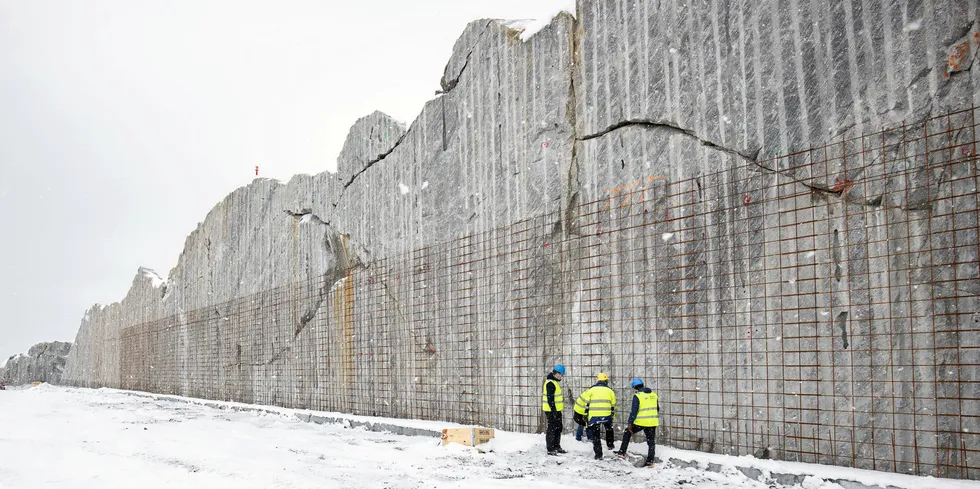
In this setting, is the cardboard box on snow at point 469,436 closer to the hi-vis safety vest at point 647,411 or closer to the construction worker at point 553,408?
the construction worker at point 553,408

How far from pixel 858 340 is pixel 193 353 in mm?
17228

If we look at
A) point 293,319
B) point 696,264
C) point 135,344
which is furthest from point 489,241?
point 135,344

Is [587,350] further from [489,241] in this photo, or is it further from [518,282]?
[489,241]

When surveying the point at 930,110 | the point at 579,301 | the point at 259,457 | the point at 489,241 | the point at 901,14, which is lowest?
the point at 259,457

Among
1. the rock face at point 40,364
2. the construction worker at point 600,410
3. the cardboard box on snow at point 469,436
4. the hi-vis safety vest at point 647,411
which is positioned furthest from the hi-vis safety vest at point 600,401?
the rock face at point 40,364

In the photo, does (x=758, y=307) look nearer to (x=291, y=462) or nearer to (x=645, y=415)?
(x=645, y=415)

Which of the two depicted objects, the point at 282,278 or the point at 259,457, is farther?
the point at 282,278

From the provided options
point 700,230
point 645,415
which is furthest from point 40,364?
point 700,230

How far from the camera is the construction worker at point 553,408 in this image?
7805 mm

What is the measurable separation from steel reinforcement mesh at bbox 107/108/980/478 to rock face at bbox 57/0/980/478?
0.02 metres

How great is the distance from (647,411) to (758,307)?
139 centimetres

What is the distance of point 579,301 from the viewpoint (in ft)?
27.2

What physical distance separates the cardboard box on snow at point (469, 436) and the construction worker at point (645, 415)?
1.81 m

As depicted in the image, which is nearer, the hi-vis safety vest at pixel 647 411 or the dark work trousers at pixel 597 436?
the hi-vis safety vest at pixel 647 411
